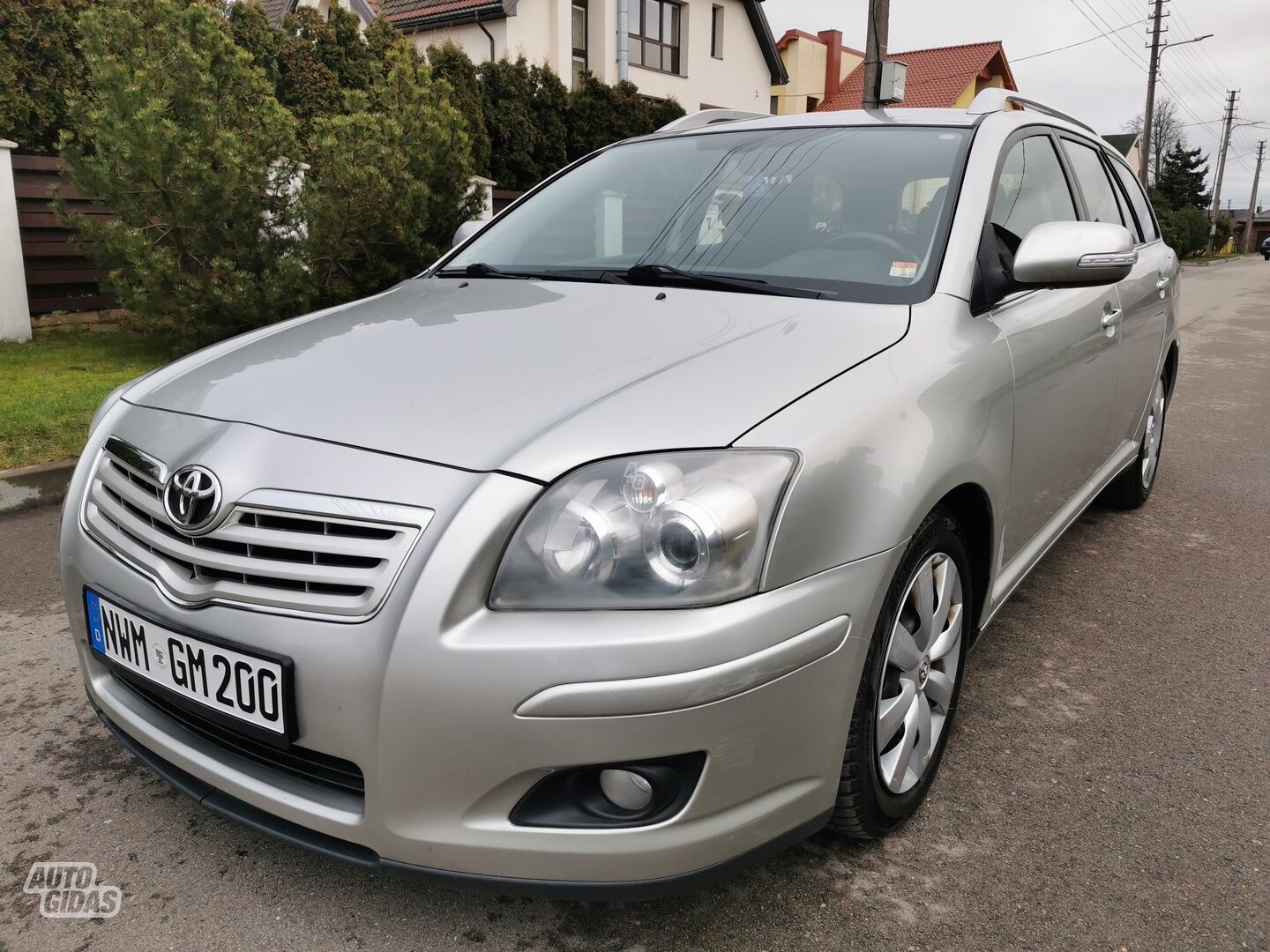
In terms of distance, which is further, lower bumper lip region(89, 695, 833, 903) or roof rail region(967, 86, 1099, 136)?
Answer: roof rail region(967, 86, 1099, 136)

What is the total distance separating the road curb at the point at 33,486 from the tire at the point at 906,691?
404 centimetres

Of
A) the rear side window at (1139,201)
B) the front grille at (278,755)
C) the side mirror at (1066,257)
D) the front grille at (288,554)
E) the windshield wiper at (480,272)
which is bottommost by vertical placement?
the front grille at (278,755)

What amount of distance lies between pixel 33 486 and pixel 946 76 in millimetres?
38087

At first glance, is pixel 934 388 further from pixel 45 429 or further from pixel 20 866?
pixel 45 429

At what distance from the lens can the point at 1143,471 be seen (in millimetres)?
4559

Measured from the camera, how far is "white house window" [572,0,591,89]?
973 inches

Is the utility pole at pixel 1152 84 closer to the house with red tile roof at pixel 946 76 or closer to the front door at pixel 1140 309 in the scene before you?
the house with red tile roof at pixel 946 76

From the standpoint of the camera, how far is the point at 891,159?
2793 mm

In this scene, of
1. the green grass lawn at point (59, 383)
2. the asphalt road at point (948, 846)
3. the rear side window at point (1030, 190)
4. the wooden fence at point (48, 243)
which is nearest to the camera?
the asphalt road at point (948, 846)

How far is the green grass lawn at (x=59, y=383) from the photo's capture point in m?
5.09

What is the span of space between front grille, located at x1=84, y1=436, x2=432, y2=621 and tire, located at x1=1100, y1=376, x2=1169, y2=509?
3.74 m

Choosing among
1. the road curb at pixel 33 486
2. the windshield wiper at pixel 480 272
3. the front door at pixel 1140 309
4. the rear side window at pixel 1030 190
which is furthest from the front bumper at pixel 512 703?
the road curb at pixel 33 486

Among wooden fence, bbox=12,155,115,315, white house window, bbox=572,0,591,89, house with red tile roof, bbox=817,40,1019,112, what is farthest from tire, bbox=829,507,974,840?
house with red tile roof, bbox=817,40,1019,112

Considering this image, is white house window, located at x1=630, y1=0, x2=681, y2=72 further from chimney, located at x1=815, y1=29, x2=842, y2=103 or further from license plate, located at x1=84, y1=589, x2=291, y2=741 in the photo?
license plate, located at x1=84, y1=589, x2=291, y2=741
